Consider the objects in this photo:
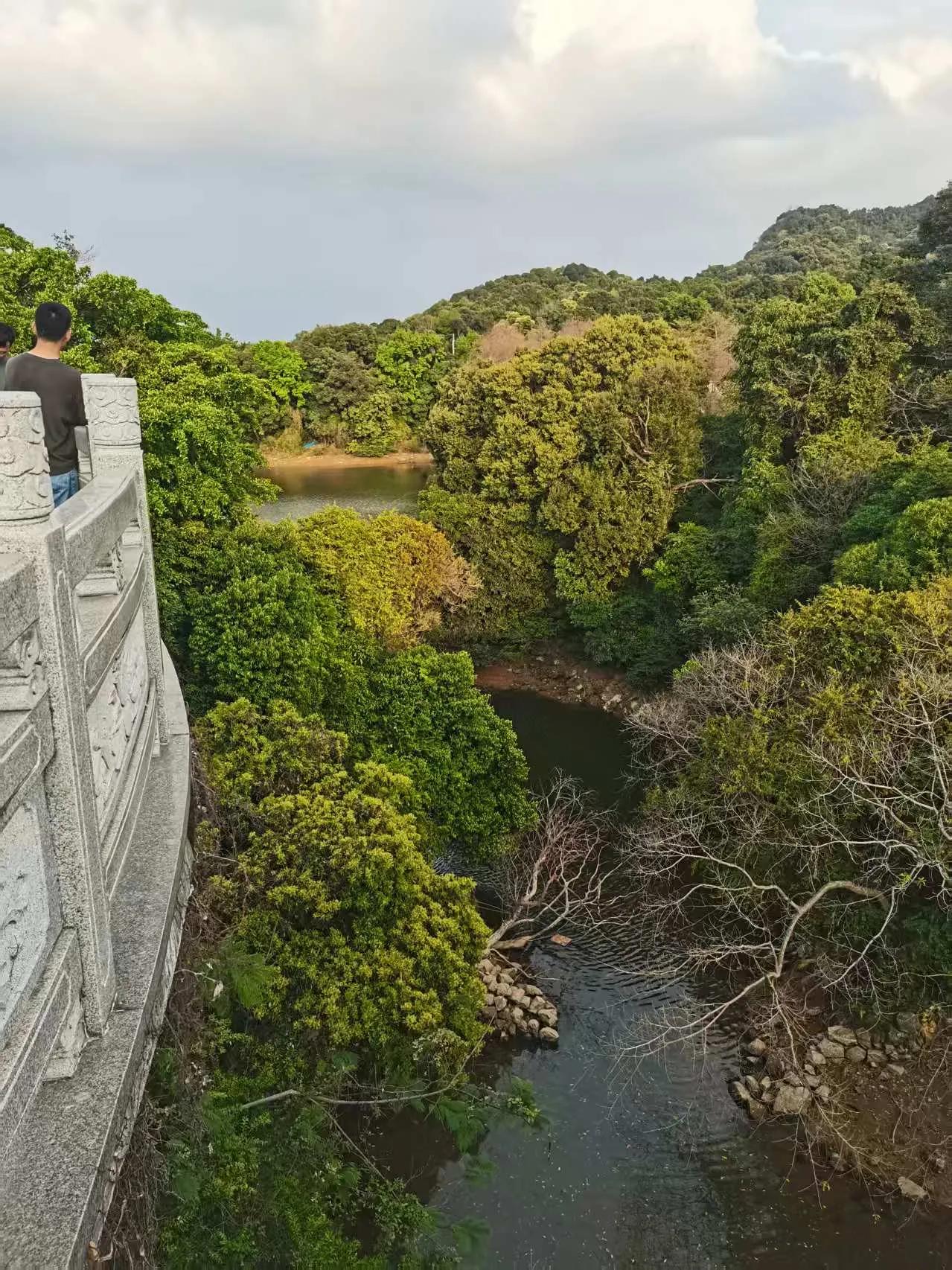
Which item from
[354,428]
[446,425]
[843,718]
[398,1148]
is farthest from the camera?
[354,428]

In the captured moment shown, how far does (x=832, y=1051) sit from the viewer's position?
11.1 m

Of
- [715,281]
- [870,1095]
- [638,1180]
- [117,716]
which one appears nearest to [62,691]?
[117,716]

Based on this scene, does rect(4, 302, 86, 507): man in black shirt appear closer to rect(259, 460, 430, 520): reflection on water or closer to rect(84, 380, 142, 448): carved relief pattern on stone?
rect(84, 380, 142, 448): carved relief pattern on stone

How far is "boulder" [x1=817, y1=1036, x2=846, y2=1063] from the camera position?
11.1 meters

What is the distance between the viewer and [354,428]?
1811 inches

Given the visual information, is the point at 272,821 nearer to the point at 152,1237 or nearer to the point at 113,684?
the point at 113,684

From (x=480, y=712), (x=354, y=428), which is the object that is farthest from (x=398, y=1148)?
(x=354, y=428)

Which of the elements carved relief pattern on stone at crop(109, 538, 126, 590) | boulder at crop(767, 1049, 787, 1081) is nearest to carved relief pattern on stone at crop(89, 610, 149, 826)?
carved relief pattern on stone at crop(109, 538, 126, 590)

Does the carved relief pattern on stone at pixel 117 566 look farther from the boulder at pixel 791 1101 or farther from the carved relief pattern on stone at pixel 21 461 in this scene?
the boulder at pixel 791 1101

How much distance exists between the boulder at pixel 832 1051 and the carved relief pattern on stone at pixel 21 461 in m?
11.4

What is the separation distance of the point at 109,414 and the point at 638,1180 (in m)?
9.37

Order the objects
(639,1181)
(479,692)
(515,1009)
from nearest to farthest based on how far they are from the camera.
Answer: (639,1181), (515,1009), (479,692)

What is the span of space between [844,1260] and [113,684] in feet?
30.7

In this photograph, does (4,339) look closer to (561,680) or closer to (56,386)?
(56,386)
